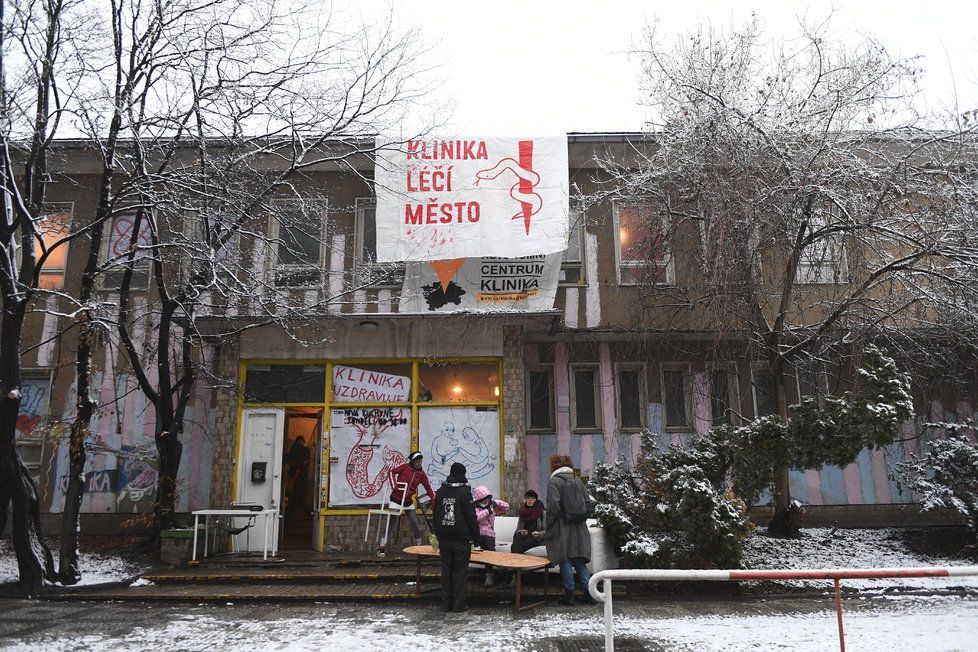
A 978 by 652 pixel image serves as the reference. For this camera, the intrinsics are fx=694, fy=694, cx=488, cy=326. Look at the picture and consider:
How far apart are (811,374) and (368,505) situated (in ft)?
28.6

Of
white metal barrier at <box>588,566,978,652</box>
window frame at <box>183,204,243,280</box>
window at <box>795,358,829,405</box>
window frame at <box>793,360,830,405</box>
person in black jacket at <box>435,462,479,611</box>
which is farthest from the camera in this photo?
window frame at <box>793,360,830,405</box>

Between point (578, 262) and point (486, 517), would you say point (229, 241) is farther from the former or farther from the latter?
point (486, 517)

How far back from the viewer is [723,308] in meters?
10.3

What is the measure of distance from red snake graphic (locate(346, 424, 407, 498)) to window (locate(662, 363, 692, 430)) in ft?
17.3

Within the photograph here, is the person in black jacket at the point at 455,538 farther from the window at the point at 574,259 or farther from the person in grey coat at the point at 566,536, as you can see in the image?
the window at the point at 574,259

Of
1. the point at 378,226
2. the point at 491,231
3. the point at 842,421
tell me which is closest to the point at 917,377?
the point at 842,421

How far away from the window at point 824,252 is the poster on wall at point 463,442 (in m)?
5.92

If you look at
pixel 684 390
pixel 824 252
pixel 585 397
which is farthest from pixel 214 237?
pixel 824 252

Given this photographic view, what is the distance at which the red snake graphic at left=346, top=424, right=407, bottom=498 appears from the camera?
12.6 meters

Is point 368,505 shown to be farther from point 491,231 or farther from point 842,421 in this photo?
point 842,421

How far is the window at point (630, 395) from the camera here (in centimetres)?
1367

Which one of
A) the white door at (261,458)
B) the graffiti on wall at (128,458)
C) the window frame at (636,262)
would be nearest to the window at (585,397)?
the window frame at (636,262)

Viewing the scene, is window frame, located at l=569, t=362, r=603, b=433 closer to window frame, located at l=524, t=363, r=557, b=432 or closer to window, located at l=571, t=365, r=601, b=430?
window, located at l=571, t=365, r=601, b=430

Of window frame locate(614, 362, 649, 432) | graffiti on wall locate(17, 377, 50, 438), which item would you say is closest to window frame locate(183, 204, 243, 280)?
graffiti on wall locate(17, 377, 50, 438)
